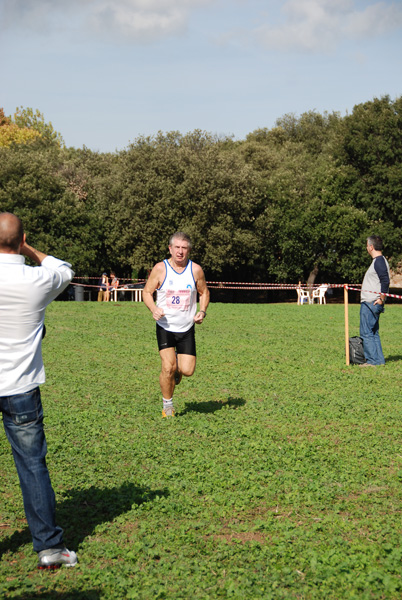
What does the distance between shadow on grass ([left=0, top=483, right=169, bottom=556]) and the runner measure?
2597 mm

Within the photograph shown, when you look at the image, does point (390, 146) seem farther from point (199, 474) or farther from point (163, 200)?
point (199, 474)

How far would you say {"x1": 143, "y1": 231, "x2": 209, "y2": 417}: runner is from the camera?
27.0 feet

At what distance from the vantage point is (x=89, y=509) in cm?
528

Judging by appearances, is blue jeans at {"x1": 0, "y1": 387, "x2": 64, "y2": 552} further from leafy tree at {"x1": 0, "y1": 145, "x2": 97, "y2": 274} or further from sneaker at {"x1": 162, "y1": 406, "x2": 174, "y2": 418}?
leafy tree at {"x1": 0, "y1": 145, "x2": 97, "y2": 274}

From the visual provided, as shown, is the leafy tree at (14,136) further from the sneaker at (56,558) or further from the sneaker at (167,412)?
the sneaker at (56,558)

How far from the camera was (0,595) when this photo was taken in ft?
12.8

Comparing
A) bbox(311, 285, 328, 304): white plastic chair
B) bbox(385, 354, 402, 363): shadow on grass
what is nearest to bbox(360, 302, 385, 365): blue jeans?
bbox(385, 354, 402, 363): shadow on grass

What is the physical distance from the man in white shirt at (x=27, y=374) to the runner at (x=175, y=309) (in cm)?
392

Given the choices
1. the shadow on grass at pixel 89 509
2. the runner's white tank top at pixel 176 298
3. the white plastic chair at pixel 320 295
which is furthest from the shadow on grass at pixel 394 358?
the white plastic chair at pixel 320 295

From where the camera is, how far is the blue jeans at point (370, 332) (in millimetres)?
12414

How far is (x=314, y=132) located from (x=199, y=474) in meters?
61.8

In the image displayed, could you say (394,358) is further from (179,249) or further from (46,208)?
(46,208)

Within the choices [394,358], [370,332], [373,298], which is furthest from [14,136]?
[373,298]

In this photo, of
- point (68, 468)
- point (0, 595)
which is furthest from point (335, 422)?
point (0, 595)
